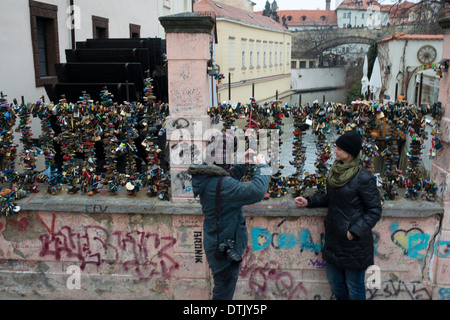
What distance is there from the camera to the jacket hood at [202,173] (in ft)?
11.0

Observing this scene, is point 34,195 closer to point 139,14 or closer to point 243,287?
point 243,287

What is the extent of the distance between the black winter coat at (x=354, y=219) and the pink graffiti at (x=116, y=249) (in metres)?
1.69

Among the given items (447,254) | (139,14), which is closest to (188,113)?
(447,254)

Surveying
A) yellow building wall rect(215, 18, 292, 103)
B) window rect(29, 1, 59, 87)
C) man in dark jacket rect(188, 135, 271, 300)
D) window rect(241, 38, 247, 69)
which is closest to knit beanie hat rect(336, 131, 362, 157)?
man in dark jacket rect(188, 135, 271, 300)

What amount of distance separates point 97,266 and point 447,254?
3688mm

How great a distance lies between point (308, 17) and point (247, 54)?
218 feet

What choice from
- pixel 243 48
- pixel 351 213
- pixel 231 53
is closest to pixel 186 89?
pixel 351 213

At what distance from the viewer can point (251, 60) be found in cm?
3291

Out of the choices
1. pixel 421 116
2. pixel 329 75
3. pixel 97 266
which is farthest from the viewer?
pixel 329 75

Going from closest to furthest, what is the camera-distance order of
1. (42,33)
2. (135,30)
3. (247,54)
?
(42,33) → (135,30) → (247,54)

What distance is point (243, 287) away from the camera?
183 inches

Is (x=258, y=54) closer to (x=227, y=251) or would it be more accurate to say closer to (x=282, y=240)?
(x=282, y=240)

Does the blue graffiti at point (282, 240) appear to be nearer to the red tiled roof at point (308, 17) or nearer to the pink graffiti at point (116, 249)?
the pink graffiti at point (116, 249)

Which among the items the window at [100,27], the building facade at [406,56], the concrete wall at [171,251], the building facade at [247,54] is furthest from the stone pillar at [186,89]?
the building facade at [406,56]
